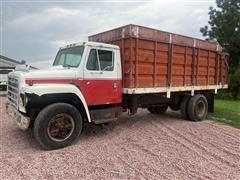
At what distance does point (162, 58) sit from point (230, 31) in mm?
18975

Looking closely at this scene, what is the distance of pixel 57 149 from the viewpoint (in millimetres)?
6152

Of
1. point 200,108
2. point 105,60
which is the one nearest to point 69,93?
point 105,60

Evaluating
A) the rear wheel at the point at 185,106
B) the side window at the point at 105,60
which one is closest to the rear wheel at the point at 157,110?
the rear wheel at the point at 185,106

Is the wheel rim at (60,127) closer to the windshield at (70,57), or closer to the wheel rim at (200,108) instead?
the windshield at (70,57)

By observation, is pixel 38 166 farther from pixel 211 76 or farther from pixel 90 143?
pixel 211 76

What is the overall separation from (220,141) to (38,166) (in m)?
4.49

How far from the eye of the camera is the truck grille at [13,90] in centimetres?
644

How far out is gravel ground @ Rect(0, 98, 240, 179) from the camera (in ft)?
15.9

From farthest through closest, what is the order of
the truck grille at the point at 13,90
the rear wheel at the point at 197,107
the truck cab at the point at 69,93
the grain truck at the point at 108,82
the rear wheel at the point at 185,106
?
the rear wheel at the point at 185,106 → the rear wheel at the point at 197,107 → the truck grille at the point at 13,90 → the grain truck at the point at 108,82 → the truck cab at the point at 69,93

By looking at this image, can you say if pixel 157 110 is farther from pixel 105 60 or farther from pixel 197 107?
pixel 105 60

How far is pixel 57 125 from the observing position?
20.6 ft

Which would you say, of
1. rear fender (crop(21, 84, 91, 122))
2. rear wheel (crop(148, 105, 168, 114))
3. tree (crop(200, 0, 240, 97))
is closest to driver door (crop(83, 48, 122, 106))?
rear fender (crop(21, 84, 91, 122))

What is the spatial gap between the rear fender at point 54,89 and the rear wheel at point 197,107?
14.2 ft

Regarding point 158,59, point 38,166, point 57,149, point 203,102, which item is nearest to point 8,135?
point 57,149
